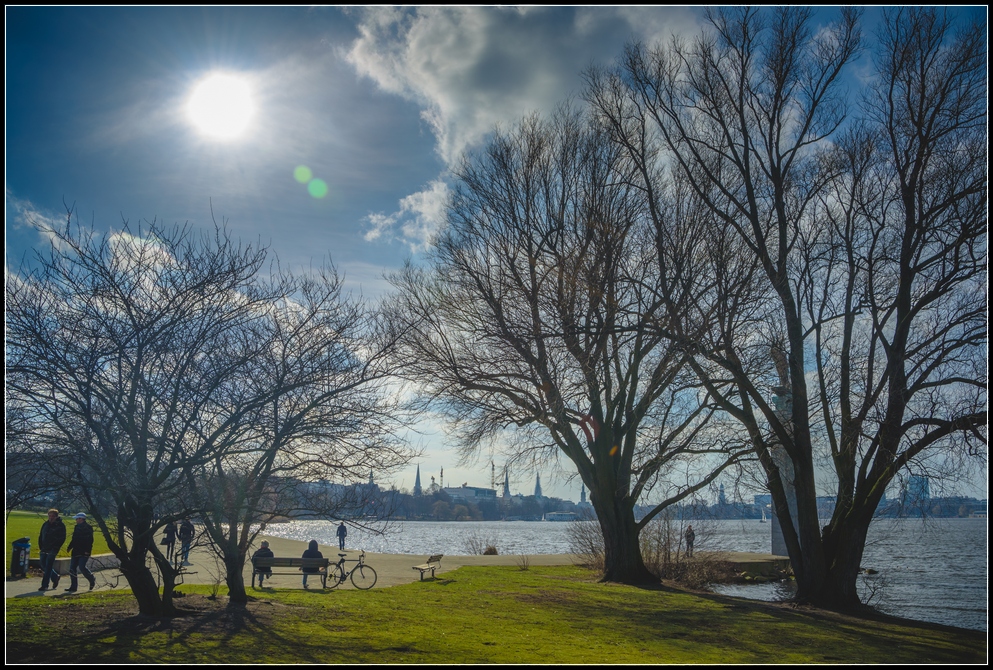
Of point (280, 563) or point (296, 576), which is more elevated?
point (280, 563)

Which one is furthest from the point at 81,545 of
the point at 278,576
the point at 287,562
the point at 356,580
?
the point at 278,576

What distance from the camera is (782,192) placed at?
16.9 metres

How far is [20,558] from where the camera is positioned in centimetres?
1509

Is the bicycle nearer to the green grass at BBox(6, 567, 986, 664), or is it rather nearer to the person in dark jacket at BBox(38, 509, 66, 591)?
the green grass at BBox(6, 567, 986, 664)

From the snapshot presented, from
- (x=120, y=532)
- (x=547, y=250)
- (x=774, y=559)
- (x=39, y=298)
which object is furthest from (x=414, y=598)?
(x=774, y=559)

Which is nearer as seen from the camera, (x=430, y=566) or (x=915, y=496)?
(x=915, y=496)

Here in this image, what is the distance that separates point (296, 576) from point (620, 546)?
9926 millimetres

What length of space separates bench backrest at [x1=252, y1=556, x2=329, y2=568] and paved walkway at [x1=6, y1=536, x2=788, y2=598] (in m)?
0.80

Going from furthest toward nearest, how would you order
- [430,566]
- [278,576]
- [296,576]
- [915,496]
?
1. [296,576]
2. [278,576]
3. [430,566]
4. [915,496]

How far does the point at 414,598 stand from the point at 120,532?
6459mm

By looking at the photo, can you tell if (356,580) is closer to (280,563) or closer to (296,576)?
(280,563)

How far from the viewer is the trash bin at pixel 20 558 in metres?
14.8

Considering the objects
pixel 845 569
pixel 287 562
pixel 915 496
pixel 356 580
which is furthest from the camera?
pixel 356 580

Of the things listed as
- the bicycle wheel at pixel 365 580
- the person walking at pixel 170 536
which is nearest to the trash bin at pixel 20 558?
the person walking at pixel 170 536
